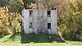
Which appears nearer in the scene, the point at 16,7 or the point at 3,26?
the point at 3,26

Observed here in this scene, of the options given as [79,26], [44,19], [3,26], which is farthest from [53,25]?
[3,26]

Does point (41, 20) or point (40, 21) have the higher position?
point (41, 20)

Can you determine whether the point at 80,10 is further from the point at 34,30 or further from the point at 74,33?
the point at 34,30

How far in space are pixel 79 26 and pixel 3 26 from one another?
11.4 meters

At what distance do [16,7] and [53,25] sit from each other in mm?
16837

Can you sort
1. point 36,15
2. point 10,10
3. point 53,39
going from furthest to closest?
1. point 10,10
2. point 36,15
3. point 53,39

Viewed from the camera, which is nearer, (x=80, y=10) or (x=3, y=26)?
(x=80, y=10)

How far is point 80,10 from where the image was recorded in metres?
39.9

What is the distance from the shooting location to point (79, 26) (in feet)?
129

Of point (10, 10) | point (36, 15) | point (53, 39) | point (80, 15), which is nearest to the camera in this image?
Result: point (53, 39)

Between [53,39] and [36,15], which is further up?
[36,15]

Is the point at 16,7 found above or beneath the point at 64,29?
above

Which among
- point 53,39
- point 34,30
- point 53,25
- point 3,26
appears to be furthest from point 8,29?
point 53,39

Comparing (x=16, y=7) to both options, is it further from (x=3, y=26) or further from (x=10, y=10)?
(x=3, y=26)
